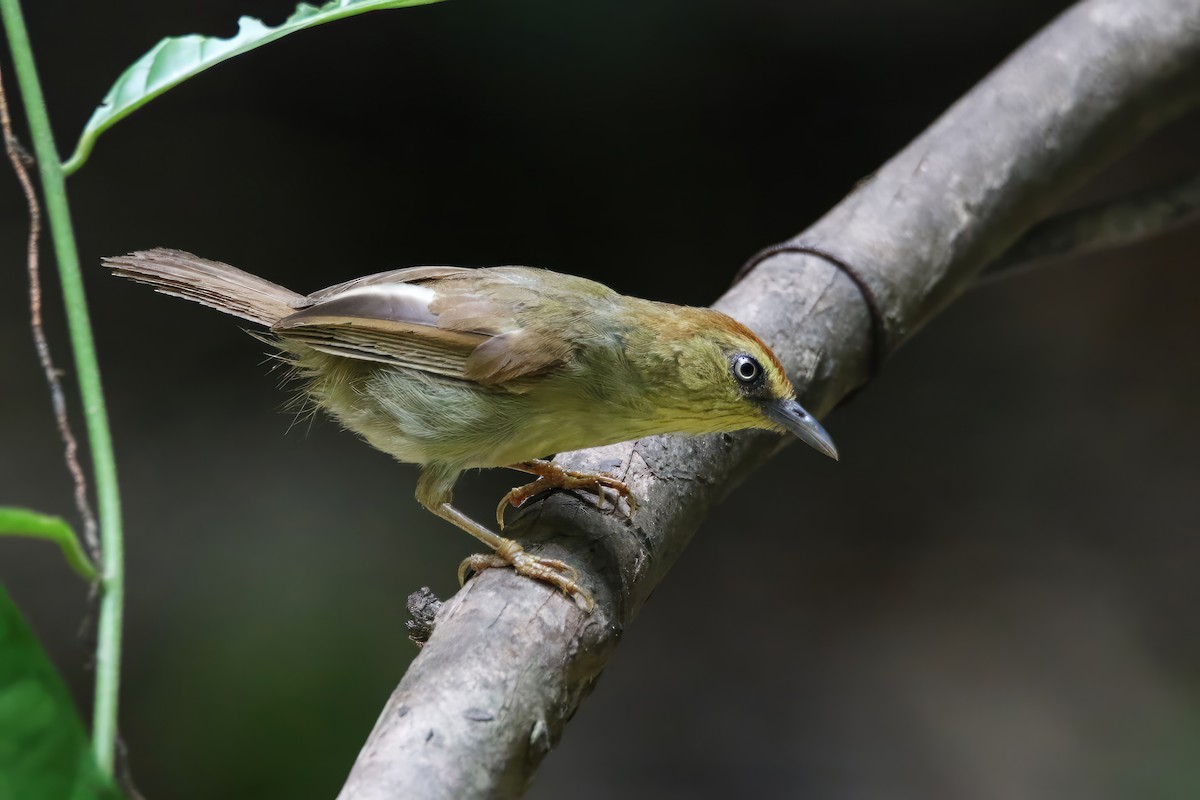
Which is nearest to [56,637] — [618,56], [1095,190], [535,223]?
[535,223]

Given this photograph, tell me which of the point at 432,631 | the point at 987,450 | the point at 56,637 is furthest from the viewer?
the point at 987,450

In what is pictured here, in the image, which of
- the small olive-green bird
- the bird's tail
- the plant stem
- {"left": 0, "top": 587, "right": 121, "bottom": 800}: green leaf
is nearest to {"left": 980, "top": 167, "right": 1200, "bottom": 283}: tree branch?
the small olive-green bird

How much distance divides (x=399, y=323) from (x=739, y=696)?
346 centimetres

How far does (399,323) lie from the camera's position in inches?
94.5

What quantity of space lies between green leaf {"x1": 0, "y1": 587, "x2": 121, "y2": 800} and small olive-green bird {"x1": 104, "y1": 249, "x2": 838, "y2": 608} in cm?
134

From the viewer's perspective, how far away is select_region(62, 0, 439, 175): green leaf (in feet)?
5.14

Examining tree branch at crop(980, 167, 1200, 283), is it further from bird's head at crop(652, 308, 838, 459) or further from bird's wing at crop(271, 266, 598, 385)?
bird's wing at crop(271, 266, 598, 385)

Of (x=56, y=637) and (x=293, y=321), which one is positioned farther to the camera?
(x=56, y=637)

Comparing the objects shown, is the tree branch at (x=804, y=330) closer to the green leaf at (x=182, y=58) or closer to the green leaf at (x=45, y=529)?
the green leaf at (x=45, y=529)

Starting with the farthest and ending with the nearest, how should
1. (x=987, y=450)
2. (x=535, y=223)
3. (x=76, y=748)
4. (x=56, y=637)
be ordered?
(x=987, y=450)
(x=535, y=223)
(x=56, y=637)
(x=76, y=748)

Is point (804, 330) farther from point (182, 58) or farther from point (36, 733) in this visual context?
point (36, 733)

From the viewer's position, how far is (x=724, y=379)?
2.48m

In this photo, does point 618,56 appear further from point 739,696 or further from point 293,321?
point 739,696

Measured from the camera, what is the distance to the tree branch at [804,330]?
5.37ft
